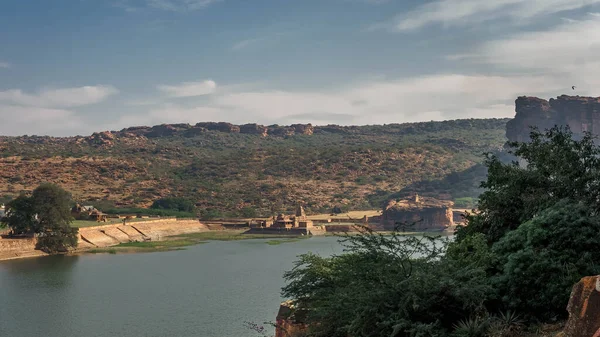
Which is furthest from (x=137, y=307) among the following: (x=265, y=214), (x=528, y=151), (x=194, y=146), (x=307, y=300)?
(x=194, y=146)

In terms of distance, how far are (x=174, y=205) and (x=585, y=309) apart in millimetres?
82649

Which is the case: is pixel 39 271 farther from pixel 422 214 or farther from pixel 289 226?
pixel 422 214

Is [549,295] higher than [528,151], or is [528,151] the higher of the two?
[528,151]

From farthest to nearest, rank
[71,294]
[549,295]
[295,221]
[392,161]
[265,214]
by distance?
[392,161], [265,214], [295,221], [71,294], [549,295]

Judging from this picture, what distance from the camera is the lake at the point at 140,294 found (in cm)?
2545

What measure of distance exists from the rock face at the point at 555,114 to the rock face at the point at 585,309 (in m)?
138

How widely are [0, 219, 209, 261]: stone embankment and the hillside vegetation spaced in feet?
40.6

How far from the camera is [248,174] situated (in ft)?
374

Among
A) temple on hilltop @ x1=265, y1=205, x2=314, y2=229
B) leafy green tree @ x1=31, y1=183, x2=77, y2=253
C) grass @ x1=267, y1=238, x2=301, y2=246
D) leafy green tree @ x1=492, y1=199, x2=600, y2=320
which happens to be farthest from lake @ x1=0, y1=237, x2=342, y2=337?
temple on hilltop @ x1=265, y1=205, x2=314, y2=229

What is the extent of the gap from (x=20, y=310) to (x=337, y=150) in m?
103

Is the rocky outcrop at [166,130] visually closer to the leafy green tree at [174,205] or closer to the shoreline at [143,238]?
the leafy green tree at [174,205]

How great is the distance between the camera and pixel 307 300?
49.3ft

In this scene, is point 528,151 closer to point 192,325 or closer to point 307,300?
point 307,300

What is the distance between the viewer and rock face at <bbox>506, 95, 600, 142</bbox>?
457ft
